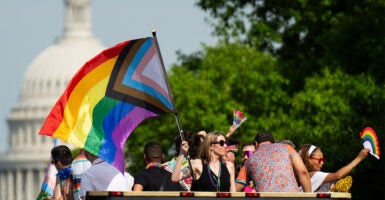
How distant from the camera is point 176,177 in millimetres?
Result: 18672

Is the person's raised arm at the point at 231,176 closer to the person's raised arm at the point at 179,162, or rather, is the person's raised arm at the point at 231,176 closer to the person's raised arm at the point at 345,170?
the person's raised arm at the point at 179,162

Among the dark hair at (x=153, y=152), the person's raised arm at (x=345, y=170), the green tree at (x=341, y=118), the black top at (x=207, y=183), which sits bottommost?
the black top at (x=207, y=183)

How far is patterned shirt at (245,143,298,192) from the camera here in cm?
1903

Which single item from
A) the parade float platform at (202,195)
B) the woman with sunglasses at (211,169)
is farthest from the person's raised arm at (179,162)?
the parade float platform at (202,195)

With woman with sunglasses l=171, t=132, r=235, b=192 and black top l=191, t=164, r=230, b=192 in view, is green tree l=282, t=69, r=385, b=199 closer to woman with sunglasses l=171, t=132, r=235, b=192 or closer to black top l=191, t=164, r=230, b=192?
woman with sunglasses l=171, t=132, r=235, b=192

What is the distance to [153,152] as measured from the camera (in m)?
19.9

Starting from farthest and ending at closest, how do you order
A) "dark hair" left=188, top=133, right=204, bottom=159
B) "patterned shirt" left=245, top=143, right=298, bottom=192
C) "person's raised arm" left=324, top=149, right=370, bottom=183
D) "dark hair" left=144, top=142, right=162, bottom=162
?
"dark hair" left=144, top=142, right=162, bottom=162 < "dark hair" left=188, top=133, right=204, bottom=159 < "person's raised arm" left=324, top=149, right=370, bottom=183 < "patterned shirt" left=245, top=143, right=298, bottom=192

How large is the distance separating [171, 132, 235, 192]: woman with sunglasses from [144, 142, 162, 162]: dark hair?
1.03 meters

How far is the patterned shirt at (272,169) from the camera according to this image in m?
19.0

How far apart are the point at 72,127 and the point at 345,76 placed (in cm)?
3418

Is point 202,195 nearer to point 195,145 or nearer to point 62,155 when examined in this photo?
point 195,145

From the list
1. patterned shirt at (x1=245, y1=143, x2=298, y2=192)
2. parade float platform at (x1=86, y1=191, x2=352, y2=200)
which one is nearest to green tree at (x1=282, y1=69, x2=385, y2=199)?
patterned shirt at (x1=245, y1=143, x2=298, y2=192)

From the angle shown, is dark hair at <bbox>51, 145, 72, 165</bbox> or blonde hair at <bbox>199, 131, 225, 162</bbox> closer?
blonde hair at <bbox>199, 131, 225, 162</bbox>

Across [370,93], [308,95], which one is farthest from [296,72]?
[370,93]
